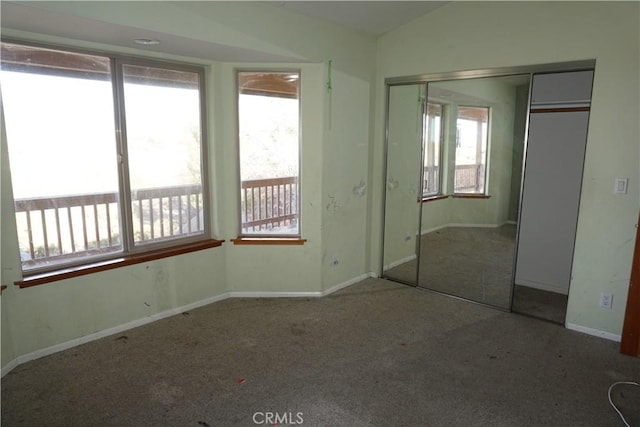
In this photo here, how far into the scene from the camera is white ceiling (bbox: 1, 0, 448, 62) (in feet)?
7.41

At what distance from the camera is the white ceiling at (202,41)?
226cm

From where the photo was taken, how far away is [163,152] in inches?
133

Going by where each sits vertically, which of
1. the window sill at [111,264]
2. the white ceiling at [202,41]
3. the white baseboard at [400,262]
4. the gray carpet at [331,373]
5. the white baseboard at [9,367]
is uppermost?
the white ceiling at [202,41]

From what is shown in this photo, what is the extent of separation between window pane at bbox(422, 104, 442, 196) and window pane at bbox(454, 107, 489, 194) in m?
0.19

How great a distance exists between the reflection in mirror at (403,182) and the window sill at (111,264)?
180 cm

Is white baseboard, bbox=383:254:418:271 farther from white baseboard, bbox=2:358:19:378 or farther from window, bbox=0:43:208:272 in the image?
white baseboard, bbox=2:358:19:378

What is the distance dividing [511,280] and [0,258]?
3.82 meters

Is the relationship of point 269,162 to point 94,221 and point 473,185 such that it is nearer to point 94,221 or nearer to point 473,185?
point 94,221

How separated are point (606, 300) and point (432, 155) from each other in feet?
6.22

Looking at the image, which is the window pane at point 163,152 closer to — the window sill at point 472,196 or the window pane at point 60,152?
the window pane at point 60,152

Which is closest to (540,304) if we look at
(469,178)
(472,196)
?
(472,196)

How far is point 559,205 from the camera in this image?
149 inches

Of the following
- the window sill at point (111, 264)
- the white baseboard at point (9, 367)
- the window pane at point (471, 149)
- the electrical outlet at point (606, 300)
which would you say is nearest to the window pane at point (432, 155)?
the window pane at point (471, 149)

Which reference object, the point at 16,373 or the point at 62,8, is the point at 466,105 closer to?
the point at 62,8
